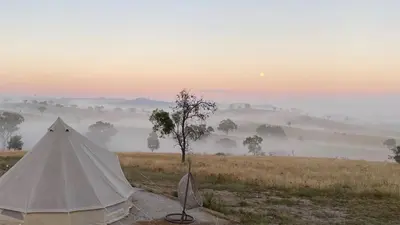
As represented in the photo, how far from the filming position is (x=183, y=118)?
35781 mm

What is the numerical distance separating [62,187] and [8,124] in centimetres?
8860

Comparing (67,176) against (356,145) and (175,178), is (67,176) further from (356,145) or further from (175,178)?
(356,145)

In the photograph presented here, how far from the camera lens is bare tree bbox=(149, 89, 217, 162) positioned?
118 feet

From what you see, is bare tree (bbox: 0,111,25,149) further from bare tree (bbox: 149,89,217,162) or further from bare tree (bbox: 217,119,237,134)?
bare tree (bbox: 149,89,217,162)

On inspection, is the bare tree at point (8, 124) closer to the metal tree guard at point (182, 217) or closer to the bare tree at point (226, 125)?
the bare tree at point (226, 125)

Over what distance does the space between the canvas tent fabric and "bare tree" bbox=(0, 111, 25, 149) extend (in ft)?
284

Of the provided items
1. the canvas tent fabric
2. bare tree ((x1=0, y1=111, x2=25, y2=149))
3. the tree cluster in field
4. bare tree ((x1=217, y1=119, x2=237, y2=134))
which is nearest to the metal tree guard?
the canvas tent fabric

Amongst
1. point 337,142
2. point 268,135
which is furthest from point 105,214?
point 337,142

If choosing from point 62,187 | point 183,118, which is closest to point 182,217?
point 62,187

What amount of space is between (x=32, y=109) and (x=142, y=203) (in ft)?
450

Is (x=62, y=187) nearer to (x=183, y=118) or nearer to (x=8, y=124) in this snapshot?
(x=183, y=118)

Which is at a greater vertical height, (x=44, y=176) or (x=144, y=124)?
(x=144, y=124)

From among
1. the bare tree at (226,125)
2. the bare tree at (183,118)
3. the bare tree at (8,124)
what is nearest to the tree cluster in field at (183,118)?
the bare tree at (183,118)

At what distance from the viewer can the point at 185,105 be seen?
36.2 m
